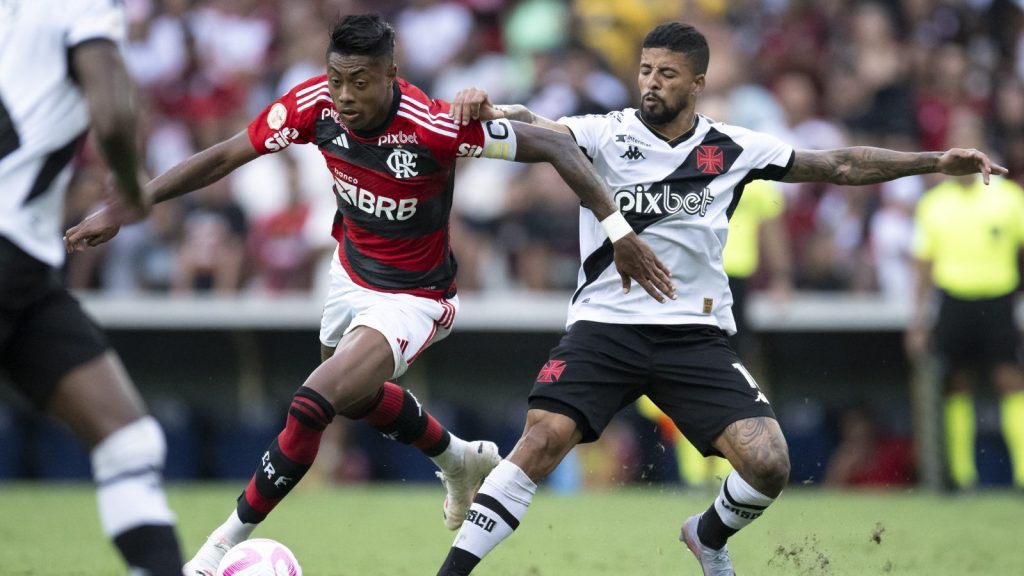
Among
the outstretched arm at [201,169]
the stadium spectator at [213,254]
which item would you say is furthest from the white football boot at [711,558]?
the stadium spectator at [213,254]

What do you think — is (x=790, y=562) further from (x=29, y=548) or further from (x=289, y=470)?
(x=29, y=548)

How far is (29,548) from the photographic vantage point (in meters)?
8.96

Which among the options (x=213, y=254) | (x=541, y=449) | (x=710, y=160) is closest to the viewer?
(x=541, y=449)

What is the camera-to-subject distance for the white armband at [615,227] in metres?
6.16

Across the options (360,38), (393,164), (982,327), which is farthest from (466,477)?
(982,327)

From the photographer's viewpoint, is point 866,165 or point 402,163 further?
point 866,165

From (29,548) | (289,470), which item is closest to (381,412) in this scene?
(289,470)

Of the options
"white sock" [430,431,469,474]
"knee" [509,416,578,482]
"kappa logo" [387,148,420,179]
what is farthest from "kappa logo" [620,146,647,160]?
"white sock" [430,431,469,474]

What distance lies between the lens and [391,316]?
22.5ft

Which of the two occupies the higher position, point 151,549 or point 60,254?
point 60,254

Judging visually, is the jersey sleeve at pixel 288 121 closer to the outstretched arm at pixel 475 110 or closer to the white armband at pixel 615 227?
the outstretched arm at pixel 475 110

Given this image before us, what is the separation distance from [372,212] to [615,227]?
4.50 feet

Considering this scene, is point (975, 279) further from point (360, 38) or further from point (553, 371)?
point (360, 38)

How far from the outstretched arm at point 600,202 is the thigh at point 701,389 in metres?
0.31
